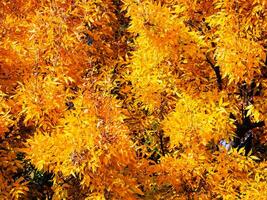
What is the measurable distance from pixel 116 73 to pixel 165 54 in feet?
4.61

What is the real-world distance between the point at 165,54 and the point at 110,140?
7.57 feet

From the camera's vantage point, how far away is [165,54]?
8.17 metres

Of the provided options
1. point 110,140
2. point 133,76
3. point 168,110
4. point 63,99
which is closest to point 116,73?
point 133,76

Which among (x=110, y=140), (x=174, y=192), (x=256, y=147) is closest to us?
(x=110, y=140)

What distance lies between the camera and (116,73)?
364 inches

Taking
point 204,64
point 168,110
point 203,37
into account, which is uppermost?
point 203,37

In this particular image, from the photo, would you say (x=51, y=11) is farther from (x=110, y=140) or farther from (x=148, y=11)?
(x=110, y=140)

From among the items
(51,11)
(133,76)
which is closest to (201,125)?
(133,76)

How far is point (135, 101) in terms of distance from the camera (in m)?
8.64

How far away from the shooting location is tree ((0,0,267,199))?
6750 mm

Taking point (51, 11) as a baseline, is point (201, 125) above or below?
below

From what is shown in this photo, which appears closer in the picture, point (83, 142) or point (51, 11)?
point (83, 142)

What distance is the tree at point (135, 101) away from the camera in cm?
Answer: 675

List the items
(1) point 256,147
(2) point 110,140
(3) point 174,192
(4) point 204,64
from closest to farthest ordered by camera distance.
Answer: (2) point 110,140
(3) point 174,192
(4) point 204,64
(1) point 256,147
